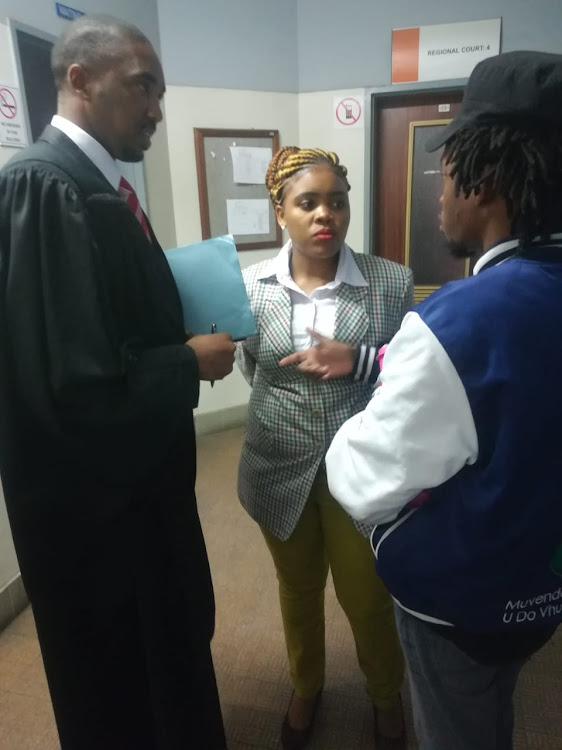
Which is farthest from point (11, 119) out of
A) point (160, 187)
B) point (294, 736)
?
point (294, 736)

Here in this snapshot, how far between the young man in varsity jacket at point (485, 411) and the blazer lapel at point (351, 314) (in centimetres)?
43

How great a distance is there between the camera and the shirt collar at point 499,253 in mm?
709

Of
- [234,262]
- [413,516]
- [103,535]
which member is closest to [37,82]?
[234,262]

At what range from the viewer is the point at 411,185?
3.22 metres

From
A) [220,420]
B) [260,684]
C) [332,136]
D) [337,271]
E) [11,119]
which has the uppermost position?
[332,136]

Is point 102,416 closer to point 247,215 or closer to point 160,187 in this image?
point 160,187

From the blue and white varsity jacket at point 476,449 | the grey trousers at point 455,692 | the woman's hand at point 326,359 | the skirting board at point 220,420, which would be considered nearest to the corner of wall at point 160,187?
the skirting board at point 220,420

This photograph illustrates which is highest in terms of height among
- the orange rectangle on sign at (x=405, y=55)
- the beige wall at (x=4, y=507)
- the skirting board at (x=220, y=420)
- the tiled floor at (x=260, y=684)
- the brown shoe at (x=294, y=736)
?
the orange rectangle on sign at (x=405, y=55)

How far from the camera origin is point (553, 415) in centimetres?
66

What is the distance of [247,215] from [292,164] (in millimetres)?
1962

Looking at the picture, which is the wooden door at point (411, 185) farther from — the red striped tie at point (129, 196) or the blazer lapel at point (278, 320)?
the red striped tie at point (129, 196)

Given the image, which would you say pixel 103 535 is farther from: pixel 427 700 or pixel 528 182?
pixel 528 182

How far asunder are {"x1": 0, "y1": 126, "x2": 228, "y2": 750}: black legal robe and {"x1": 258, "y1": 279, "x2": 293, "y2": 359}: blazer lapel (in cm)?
27

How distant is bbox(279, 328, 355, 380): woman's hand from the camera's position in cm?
116
